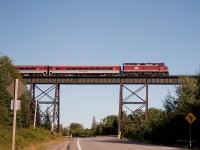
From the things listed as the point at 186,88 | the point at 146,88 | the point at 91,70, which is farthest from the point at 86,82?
the point at 186,88

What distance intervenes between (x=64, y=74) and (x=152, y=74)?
15.7m

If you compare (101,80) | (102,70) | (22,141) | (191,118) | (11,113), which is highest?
(102,70)

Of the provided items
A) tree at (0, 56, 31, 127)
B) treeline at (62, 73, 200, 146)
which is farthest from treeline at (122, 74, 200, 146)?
tree at (0, 56, 31, 127)

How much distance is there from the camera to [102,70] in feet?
215

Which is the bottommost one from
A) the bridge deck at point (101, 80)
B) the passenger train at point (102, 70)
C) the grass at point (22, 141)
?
the grass at point (22, 141)

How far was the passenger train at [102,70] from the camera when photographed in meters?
64.8

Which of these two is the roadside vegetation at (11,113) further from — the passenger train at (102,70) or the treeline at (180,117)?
the treeline at (180,117)

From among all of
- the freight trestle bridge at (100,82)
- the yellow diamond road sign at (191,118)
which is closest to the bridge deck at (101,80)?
the freight trestle bridge at (100,82)

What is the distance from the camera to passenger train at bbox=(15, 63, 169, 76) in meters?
64.8

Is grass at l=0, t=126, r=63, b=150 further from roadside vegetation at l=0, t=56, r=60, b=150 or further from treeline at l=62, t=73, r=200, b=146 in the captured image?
treeline at l=62, t=73, r=200, b=146

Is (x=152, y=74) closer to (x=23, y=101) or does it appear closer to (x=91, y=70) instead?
(x=91, y=70)

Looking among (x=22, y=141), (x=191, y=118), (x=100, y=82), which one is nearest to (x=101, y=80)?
(x=100, y=82)

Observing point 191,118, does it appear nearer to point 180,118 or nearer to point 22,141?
point 180,118

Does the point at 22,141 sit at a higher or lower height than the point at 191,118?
lower
